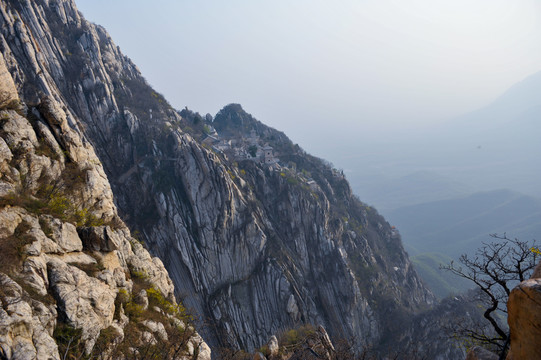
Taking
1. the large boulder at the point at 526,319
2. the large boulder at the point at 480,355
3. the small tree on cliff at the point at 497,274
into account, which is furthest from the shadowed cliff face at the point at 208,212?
the large boulder at the point at 526,319

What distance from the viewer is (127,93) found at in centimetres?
6272

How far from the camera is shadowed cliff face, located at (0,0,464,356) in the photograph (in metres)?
46.9

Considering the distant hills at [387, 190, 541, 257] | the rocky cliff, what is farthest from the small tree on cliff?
the distant hills at [387, 190, 541, 257]

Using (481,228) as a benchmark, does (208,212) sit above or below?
above

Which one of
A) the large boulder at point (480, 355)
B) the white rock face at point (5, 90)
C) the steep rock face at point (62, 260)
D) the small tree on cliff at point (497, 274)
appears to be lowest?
the large boulder at point (480, 355)

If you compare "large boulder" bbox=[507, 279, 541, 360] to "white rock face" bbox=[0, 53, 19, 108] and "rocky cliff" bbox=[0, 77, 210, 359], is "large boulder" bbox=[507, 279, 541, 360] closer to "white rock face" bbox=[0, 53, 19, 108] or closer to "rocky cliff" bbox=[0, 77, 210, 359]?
"rocky cliff" bbox=[0, 77, 210, 359]

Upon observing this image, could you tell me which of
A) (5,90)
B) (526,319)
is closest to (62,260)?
(5,90)

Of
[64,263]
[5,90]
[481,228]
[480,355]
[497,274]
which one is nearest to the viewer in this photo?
[480,355]

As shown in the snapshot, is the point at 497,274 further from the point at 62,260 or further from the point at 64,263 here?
the point at 62,260

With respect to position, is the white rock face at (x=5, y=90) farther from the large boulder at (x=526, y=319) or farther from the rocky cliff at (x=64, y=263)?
the large boulder at (x=526, y=319)

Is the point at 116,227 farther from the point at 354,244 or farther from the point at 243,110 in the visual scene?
the point at 243,110

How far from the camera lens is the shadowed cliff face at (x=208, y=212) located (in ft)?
154

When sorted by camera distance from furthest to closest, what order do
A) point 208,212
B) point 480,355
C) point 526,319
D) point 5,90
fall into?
point 208,212, point 5,90, point 480,355, point 526,319

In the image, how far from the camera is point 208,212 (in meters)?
51.0
